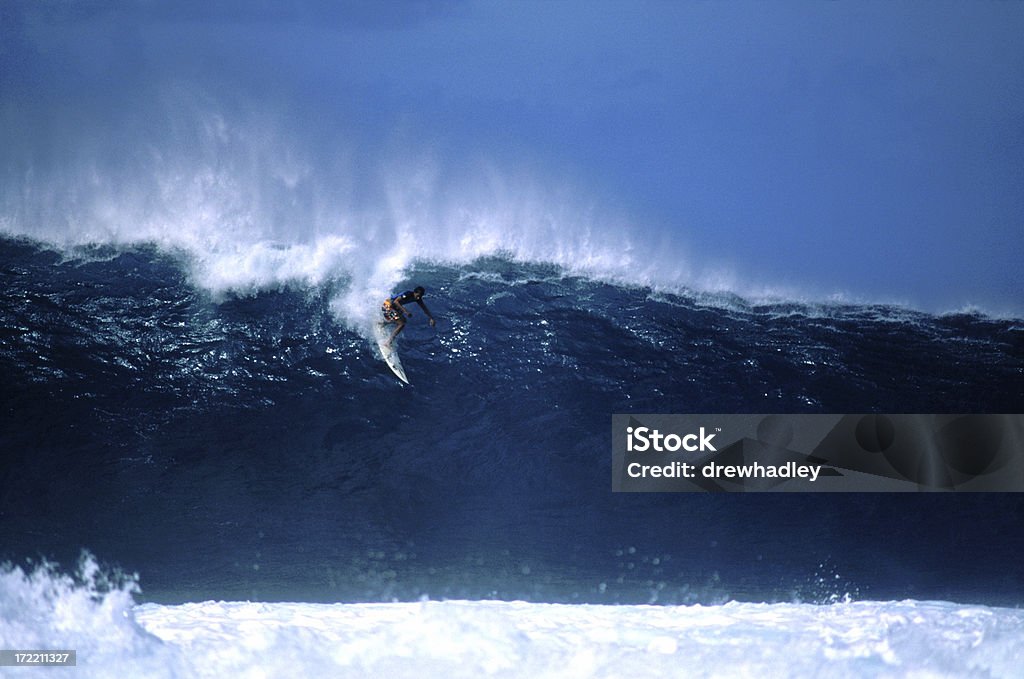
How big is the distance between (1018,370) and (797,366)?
2020 millimetres

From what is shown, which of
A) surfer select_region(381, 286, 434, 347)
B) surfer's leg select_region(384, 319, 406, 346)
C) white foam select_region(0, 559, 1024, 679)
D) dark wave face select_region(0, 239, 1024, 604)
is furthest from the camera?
surfer's leg select_region(384, 319, 406, 346)

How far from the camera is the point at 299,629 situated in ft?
20.1

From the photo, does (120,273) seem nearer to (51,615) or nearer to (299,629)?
(51,615)

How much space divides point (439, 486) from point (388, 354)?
3.79 ft

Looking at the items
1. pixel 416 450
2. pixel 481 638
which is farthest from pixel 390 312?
pixel 481 638

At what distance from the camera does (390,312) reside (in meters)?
7.08

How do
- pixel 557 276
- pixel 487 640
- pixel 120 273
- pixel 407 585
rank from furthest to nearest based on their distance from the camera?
1. pixel 557 276
2. pixel 120 273
3. pixel 407 585
4. pixel 487 640

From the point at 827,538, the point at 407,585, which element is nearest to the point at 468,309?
the point at 407,585

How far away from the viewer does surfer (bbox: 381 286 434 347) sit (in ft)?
22.7

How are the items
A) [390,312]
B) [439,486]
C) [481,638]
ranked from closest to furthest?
[481,638], [439,486], [390,312]

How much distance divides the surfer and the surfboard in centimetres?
4
